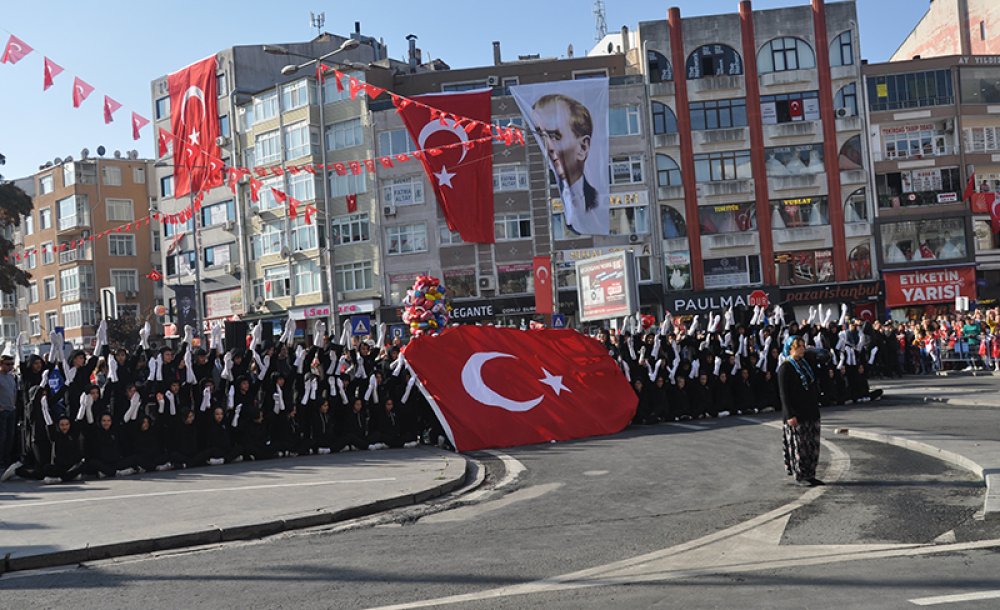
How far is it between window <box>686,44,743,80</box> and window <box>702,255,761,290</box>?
9754 millimetres

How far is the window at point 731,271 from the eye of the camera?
51.3m

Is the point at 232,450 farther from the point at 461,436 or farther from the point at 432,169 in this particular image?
the point at 432,169

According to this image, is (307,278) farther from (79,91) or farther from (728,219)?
(79,91)

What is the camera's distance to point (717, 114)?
52.1 m

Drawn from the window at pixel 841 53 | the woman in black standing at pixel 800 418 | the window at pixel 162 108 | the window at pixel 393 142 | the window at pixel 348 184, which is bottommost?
the woman in black standing at pixel 800 418

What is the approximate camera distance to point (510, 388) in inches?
707

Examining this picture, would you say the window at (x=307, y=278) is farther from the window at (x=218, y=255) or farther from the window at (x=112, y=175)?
the window at (x=112, y=175)

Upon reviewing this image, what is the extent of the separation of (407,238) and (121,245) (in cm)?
3074

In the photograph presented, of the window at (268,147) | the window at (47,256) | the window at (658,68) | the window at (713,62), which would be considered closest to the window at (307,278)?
the window at (268,147)

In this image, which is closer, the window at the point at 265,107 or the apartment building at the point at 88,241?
the window at the point at 265,107

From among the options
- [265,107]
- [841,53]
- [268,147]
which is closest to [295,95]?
[265,107]

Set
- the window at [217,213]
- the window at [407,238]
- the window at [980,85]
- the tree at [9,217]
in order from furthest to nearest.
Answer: the window at [217,213]
the window at [407,238]
the window at [980,85]
the tree at [9,217]

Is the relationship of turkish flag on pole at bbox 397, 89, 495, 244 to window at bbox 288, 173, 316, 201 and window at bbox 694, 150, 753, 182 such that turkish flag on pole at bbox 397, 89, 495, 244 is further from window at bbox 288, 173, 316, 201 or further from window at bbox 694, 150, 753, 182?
window at bbox 288, 173, 316, 201

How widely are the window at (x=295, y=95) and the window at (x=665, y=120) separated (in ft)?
62.1
